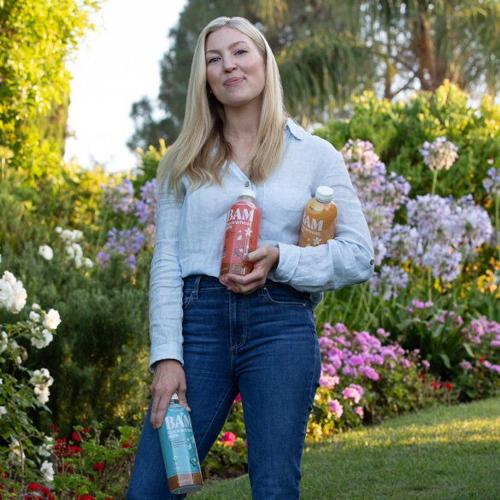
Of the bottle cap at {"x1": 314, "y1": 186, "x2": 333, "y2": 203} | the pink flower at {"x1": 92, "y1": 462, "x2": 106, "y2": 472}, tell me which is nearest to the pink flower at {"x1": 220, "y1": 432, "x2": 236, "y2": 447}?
the pink flower at {"x1": 92, "y1": 462, "x2": 106, "y2": 472}

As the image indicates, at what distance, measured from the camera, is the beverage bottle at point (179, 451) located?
245cm

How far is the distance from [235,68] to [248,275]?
597 millimetres

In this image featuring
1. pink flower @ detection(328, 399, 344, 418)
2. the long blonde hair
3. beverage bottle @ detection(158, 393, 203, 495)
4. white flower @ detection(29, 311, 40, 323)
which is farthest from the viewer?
pink flower @ detection(328, 399, 344, 418)

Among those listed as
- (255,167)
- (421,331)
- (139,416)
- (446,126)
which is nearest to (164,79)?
(446,126)

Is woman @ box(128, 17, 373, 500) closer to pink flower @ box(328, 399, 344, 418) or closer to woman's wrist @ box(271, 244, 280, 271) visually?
woman's wrist @ box(271, 244, 280, 271)

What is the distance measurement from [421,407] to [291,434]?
4.93m

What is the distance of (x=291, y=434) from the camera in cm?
248

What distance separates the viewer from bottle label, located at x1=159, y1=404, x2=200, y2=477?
96.4 inches

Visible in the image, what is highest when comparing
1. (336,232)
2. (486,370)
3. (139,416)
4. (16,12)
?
(16,12)

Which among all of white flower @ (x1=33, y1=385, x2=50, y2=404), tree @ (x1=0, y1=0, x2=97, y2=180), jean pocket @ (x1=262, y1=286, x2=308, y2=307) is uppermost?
tree @ (x1=0, y1=0, x2=97, y2=180)

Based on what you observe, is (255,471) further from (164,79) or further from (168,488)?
(164,79)

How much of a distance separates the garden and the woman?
134cm

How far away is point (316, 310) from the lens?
788 centimetres

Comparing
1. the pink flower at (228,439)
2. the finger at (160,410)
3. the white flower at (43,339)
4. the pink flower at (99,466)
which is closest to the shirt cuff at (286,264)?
the finger at (160,410)
